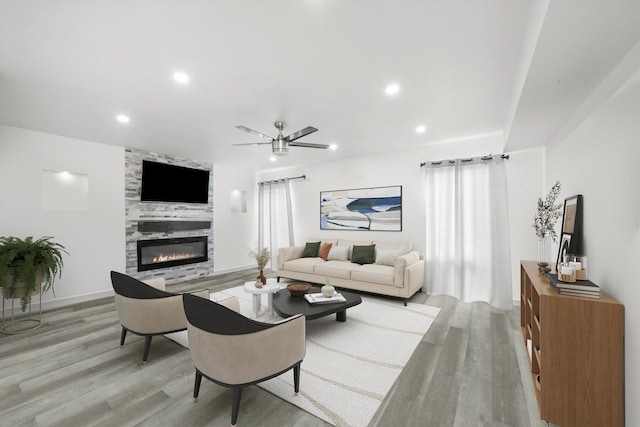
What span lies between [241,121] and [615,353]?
403 cm

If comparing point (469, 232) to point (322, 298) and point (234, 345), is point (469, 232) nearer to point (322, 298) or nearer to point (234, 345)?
point (322, 298)

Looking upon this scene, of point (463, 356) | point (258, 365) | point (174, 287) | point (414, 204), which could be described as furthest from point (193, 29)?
point (174, 287)

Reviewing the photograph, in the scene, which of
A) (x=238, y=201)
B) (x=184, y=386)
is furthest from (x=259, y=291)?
(x=238, y=201)

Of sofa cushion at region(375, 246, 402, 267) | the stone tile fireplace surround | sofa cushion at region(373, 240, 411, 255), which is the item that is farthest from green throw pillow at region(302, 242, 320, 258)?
the stone tile fireplace surround

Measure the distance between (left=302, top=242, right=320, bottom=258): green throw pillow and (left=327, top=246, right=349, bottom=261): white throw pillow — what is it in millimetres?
396

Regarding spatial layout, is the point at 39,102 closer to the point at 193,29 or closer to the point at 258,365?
the point at 193,29

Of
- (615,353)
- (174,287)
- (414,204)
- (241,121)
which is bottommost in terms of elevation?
(174,287)

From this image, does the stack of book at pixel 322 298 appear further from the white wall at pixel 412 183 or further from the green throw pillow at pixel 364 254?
the white wall at pixel 412 183

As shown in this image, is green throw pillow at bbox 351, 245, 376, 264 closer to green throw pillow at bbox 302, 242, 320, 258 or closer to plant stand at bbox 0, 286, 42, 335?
green throw pillow at bbox 302, 242, 320, 258

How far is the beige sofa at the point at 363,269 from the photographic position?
4109 mm

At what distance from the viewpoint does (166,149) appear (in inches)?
199

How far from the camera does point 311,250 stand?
18.7ft

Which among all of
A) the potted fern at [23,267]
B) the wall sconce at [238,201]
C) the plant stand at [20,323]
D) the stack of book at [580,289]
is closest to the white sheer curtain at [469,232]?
the stack of book at [580,289]

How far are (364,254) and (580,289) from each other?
329 centimetres
